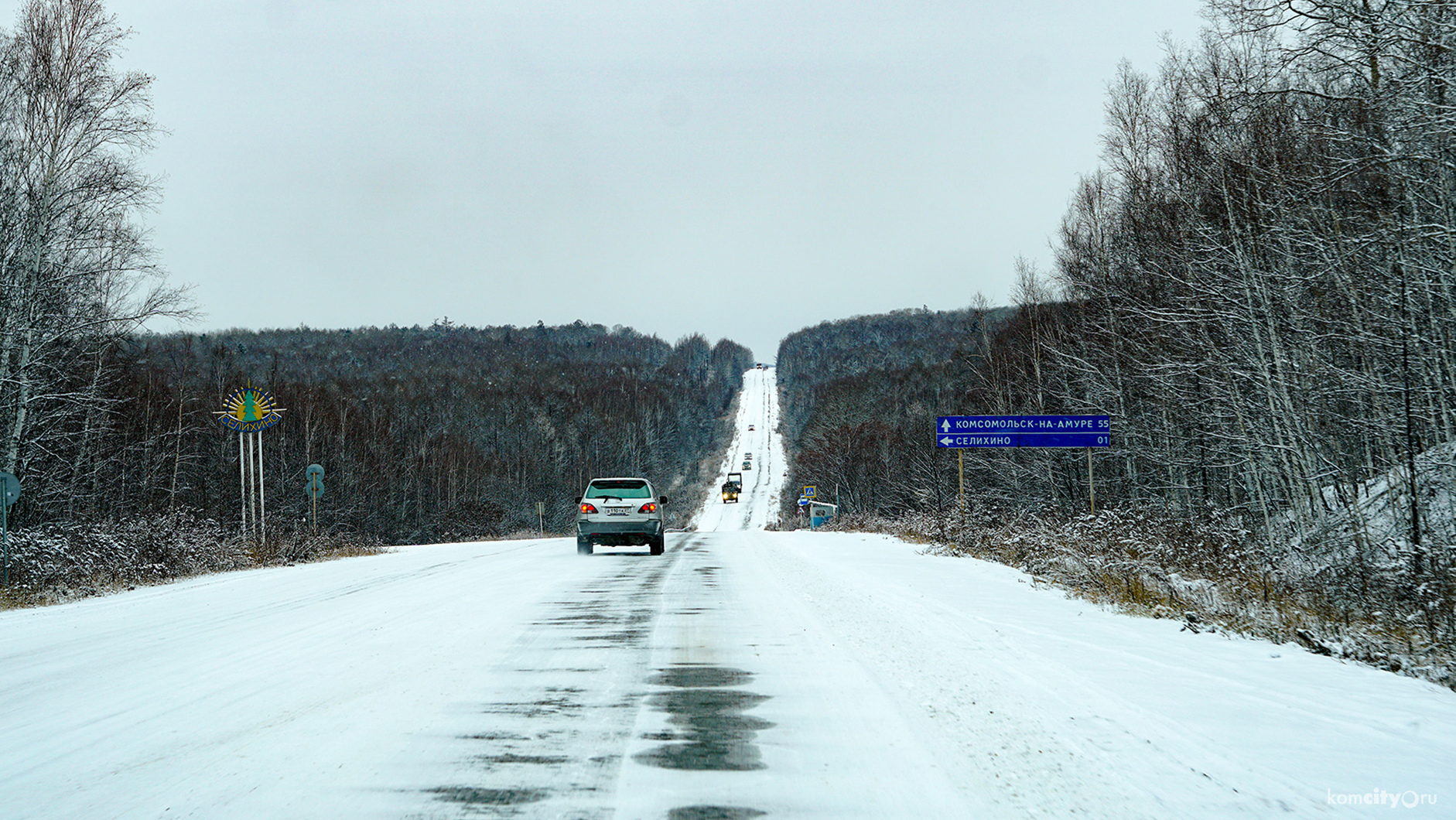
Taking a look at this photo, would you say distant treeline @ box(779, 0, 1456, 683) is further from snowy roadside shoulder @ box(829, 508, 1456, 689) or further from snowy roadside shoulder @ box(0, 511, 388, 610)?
snowy roadside shoulder @ box(0, 511, 388, 610)

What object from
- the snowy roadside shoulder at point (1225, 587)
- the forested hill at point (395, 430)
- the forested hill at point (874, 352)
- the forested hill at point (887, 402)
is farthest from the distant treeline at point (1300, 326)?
the forested hill at point (874, 352)

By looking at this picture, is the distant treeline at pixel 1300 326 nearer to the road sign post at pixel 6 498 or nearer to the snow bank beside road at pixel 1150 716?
the snow bank beside road at pixel 1150 716

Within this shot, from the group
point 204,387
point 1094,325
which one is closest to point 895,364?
point 204,387

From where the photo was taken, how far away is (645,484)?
21500mm

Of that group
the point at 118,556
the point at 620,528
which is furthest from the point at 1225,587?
the point at 118,556

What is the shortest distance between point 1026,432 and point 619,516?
33.5ft

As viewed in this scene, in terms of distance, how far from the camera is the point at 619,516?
2100cm

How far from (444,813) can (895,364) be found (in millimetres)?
142383

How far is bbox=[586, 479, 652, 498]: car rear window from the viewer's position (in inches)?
835

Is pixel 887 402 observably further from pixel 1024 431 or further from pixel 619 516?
pixel 619 516

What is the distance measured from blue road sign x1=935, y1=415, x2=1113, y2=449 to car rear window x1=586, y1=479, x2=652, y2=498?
756 cm

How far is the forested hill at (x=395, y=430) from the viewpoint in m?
41.9

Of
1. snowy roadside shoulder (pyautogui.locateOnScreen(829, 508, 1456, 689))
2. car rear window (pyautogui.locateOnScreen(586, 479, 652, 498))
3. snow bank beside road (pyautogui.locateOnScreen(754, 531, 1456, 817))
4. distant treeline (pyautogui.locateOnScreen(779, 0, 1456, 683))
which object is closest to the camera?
snow bank beside road (pyautogui.locateOnScreen(754, 531, 1456, 817))

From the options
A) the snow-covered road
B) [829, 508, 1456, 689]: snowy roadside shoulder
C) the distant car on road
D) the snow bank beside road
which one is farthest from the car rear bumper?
the snow bank beside road
